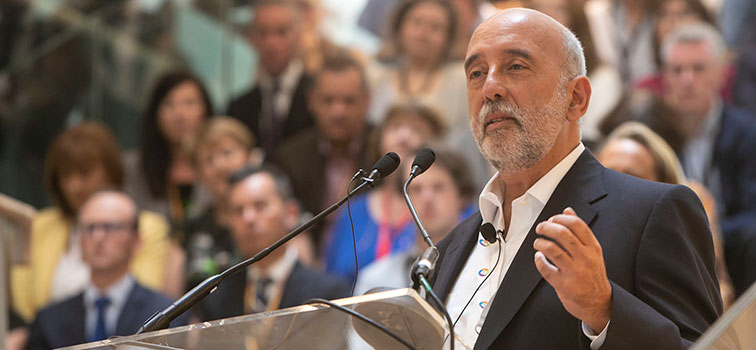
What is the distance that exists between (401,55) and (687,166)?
1506 millimetres

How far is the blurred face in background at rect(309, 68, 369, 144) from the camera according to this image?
15.4ft

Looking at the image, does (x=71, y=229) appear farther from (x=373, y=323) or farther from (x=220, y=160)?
(x=373, y=323)

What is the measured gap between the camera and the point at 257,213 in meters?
3.78

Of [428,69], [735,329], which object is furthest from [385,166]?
[428,69]

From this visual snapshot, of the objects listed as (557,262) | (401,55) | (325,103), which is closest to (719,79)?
(401,55)

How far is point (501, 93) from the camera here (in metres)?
1.95

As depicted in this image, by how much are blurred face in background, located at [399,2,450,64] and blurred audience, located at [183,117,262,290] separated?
37.4 inches

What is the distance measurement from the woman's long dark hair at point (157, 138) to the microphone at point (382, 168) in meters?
3.28

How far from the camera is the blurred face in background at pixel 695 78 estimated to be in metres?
4.07

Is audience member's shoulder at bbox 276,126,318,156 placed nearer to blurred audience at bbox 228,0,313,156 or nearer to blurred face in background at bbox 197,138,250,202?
blurred audience at bbox 228,0,313,156

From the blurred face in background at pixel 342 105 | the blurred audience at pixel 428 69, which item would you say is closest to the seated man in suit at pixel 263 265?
the blurred face in background at pixel 342 105

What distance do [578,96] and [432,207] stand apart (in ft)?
5.51

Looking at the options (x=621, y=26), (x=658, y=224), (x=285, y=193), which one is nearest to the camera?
(x=658, y=224)

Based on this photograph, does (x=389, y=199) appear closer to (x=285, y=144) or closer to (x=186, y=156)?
(x=285, y=144)
